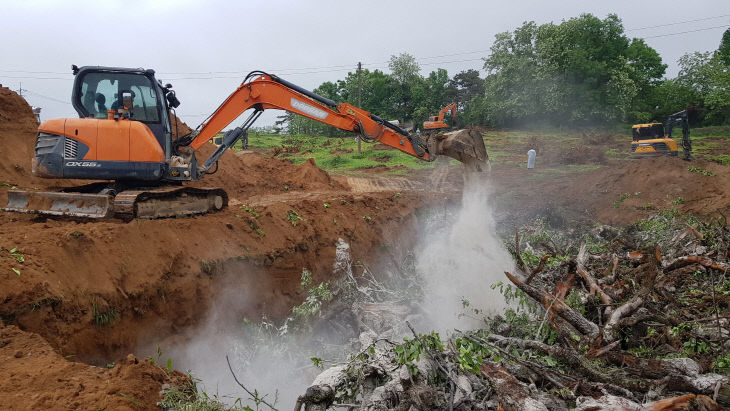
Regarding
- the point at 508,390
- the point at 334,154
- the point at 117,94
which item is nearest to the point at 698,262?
the point at 508,390

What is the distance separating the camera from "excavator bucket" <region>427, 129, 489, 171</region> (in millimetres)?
8414

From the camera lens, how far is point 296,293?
310 inches

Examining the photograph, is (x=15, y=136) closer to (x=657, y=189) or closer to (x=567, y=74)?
(x=657, y=189)

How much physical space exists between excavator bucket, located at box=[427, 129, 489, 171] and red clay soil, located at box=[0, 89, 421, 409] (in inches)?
95.2

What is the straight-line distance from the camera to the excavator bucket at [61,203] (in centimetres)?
663

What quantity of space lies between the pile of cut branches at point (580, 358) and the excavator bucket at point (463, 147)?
3361 mm

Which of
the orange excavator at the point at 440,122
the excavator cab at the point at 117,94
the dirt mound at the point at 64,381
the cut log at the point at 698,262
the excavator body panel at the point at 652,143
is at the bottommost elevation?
the dirt mound at the point at 64,381

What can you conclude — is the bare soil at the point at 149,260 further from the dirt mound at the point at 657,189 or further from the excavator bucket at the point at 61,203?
the excavator bucket at the point at 61,203

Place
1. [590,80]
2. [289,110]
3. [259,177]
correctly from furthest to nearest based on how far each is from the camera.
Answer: [590,80]
[259,177]
[289,110]

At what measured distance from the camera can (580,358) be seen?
3.79m

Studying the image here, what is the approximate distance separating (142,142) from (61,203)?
4.84 feet

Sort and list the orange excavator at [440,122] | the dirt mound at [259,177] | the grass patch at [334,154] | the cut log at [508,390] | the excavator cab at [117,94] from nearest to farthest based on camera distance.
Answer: the cut log at [508,390] → the excavator cab at [117,94] → the dirt mound at [259,177] → the grass patch at [334,154] → the orange excavator at [440,122]

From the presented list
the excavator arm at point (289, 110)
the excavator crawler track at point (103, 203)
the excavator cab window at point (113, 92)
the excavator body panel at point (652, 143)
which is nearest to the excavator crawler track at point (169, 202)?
the excavator crawler track at point (103, 203)

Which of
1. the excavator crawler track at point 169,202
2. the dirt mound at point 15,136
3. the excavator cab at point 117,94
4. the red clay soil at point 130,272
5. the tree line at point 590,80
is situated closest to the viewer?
the red clay soil at point 130,272
